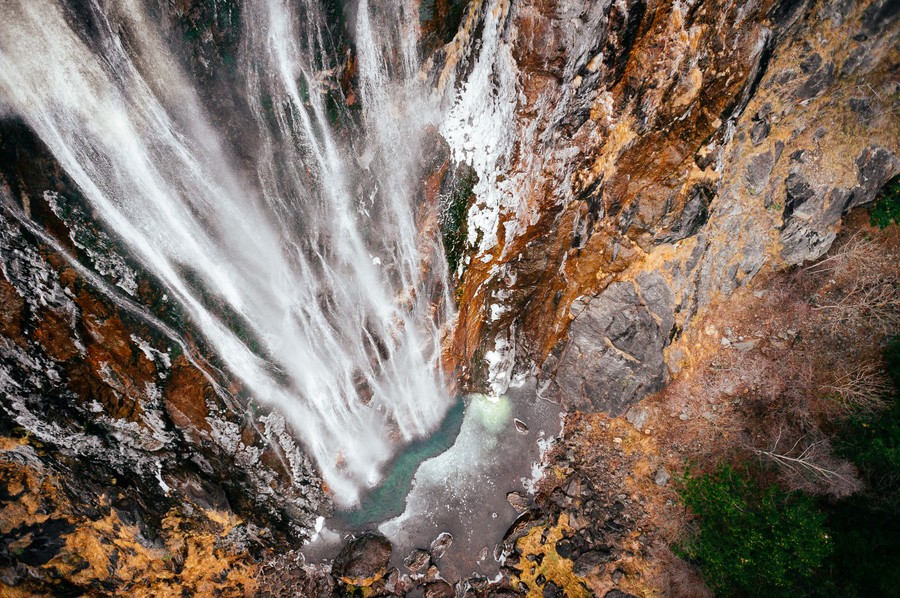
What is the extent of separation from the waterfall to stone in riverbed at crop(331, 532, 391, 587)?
1926 millimetres

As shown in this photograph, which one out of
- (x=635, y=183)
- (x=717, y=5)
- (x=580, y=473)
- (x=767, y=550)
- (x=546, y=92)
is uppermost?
(x=546, y=92)

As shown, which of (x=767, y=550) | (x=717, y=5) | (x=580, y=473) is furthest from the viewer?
(x=580, y=473)

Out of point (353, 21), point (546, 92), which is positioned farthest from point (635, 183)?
point (353, 21)

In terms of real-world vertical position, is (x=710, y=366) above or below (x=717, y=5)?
below

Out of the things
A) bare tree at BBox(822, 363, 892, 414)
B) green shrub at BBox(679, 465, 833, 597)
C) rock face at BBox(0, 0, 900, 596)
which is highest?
rock face at BBox(0, 0, 900, 596)

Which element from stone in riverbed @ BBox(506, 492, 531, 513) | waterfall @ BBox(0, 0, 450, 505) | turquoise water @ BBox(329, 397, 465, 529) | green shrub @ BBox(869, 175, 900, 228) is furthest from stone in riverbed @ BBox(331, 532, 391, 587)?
green shrub @ BBox(869, 175, 900, 228)

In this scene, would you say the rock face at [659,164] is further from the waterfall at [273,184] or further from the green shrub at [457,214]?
the waterfall at [273,184]

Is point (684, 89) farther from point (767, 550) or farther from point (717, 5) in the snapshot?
point (767, 550)

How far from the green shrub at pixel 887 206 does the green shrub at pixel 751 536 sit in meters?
5.92

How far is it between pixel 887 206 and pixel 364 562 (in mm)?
13738

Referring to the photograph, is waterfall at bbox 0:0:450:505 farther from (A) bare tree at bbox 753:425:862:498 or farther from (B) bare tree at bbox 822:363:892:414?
(B) bare tree at bbox 822:363:892:414

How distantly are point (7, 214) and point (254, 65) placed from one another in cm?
402

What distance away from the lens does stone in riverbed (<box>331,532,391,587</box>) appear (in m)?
9.34

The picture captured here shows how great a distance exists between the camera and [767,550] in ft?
24.1
